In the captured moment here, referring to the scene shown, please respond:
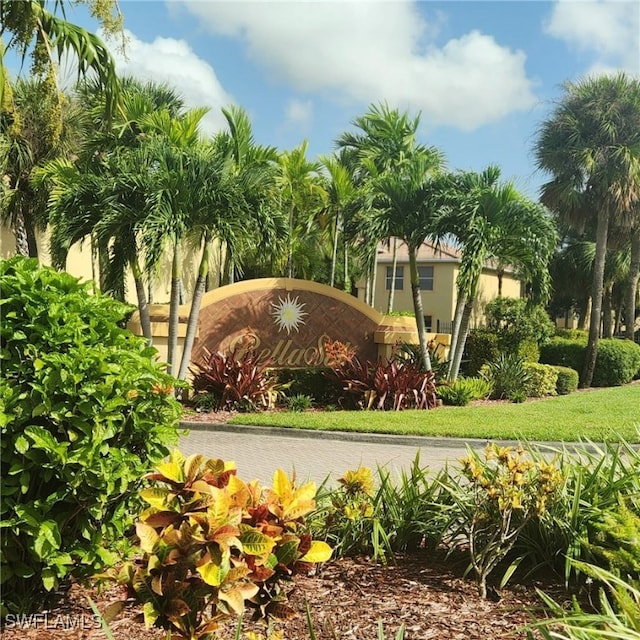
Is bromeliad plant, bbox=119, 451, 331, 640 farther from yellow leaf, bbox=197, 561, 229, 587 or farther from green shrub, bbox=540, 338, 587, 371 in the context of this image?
green shrub, bbox=540, 338, 587, 371

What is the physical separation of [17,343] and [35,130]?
1692 cm

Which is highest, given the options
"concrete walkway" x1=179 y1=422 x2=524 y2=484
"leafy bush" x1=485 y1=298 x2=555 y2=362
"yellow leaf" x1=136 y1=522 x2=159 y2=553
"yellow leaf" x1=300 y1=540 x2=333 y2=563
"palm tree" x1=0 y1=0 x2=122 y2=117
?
"palm tree" x1=0 y1=0 x2=122 y2=117

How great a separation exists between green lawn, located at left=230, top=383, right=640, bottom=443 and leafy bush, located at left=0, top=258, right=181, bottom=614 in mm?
7930

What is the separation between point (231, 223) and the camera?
552 inches

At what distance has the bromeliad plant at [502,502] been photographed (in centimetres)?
401

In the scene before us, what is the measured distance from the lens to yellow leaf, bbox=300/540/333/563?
2689 mm

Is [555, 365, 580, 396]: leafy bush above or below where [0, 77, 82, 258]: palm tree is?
below

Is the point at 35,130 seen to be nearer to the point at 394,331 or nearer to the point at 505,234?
the point at 394,331

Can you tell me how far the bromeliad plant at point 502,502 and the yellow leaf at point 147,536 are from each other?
214 centimetres

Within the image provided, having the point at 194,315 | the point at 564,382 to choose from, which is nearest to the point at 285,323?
the point at 194,315

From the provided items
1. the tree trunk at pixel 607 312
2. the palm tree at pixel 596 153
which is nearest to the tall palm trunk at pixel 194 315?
the palm tree at pixel 596 153

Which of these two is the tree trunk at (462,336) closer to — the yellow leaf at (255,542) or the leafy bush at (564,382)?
the leafy bush at (564,382)

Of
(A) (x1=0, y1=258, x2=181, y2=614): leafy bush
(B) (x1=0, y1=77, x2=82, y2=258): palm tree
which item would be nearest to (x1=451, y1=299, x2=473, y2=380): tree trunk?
(B) (x1=0, y1=77, x2=82, y2=258): palm tree

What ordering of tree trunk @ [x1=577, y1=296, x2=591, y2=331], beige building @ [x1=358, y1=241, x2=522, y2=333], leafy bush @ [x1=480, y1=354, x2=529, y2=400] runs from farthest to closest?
tree trunk @ [x1=577, y1=296, x2=591, y2=331]
beige building @ [x1=358, y1=241, x2=522, y2=333]
leafy bush @ [x1=480, y1=354, x2=529, y2=400]
